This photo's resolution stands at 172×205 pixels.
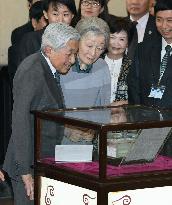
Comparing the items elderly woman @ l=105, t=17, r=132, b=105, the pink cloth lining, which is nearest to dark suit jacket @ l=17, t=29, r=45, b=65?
elderly woman @ l=105, t=17, r=132, b=105

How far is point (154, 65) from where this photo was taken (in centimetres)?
443

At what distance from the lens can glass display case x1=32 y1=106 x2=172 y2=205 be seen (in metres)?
2.77

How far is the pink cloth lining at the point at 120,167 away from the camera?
2846mm

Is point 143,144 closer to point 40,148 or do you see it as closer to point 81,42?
point 40,148

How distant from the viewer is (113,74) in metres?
4.60

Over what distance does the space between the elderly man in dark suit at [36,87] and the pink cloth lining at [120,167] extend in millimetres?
336

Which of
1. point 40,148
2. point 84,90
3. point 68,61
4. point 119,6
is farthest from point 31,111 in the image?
point 119,6

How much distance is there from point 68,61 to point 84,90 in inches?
14.2

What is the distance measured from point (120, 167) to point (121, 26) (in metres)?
1.88

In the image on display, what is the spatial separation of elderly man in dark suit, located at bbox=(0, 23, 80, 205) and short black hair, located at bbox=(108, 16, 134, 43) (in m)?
1.15

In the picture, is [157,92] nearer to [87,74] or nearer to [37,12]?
[87,74]

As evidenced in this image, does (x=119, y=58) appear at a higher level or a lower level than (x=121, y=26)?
lower

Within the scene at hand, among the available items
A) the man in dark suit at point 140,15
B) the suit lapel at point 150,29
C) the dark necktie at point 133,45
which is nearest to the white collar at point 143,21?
the man in dark suit at point 140,15

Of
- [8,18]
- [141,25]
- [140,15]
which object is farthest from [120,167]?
[8,18]
